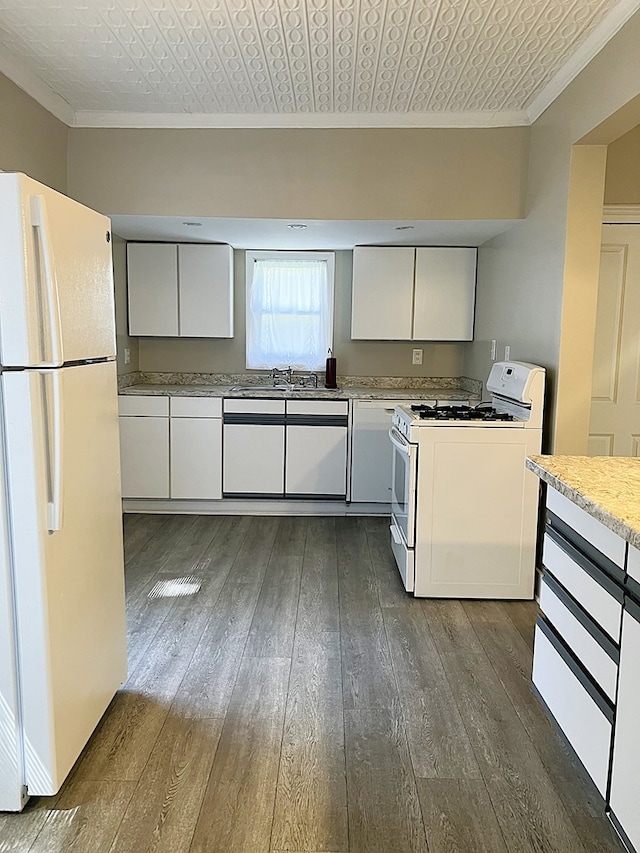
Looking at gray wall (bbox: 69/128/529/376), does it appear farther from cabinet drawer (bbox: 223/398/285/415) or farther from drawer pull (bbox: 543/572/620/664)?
drawer pull (bbox: 543/572/620/664)

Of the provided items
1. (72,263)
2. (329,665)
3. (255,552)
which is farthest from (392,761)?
(255,552)

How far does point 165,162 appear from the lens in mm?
3793

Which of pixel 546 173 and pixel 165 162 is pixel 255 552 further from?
pixel 546 173

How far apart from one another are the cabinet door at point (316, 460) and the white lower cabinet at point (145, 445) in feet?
2.96

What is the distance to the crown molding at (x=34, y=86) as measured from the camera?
2.96 m

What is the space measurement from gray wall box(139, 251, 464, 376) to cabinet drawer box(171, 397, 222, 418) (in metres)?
0.74

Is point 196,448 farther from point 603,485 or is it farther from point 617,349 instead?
point 603,485

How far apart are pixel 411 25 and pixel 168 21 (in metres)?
0.99

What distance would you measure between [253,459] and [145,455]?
781mm

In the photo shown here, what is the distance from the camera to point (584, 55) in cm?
279

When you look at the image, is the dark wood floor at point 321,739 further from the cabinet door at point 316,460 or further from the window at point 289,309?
the window at point 289,309

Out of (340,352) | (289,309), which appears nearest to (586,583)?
(340,352)

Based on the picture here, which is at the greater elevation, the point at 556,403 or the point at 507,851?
the point at 556,403

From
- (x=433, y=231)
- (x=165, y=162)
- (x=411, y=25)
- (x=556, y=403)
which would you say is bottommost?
(x=556, y=403)
